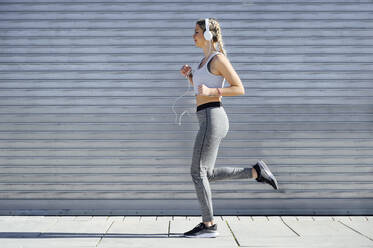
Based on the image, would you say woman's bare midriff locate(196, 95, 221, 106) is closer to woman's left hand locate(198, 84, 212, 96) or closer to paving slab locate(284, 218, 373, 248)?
woman's left hand locate(198, 84, 212, 96)

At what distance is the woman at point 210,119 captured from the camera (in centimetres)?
402

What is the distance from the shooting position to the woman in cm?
402

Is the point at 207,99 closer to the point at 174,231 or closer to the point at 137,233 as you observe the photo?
the point at 174,231

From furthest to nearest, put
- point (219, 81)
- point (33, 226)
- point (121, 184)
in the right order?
point (121, 184) → point (33, 226) → point (219, 81)

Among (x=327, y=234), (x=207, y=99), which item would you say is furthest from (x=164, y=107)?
(x=327, y=234)

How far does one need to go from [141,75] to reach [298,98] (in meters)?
2.01

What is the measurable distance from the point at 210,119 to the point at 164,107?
4.67 ft

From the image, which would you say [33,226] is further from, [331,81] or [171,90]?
[331,81]

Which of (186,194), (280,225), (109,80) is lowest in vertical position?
(280,225)

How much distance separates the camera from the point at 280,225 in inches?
191

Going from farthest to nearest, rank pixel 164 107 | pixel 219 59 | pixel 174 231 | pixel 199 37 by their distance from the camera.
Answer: pixel 164 107 → pixel 174 231 → pixel 199 37 → pixel 219 59

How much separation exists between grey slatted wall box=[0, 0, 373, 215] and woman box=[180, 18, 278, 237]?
116 cm

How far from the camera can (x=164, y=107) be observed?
5.35 m

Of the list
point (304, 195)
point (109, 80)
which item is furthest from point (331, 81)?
point (109, 80)
